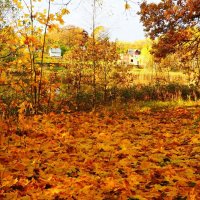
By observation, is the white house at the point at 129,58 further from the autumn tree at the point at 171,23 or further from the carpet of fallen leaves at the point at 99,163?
the carpet of fallen leaves at the point at 99,163

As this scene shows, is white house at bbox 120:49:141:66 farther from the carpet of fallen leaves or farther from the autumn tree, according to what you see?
the carpet of fallen leaves

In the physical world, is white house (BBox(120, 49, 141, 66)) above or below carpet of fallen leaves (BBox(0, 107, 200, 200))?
above

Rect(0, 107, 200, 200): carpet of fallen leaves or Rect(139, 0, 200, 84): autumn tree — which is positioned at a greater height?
Rect(139, 0, 200, 84): autumn tree

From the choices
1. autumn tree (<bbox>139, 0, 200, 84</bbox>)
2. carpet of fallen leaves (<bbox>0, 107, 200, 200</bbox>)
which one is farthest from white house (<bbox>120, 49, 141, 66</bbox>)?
carpet of fallen leaves (<bbox>0, 107, 200, 200</bbox>)

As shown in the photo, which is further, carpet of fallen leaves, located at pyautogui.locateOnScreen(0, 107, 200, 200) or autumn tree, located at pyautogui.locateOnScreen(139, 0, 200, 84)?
autumn tree, located at pyautogui.locateOnScreen(139, 0, 200, 84)

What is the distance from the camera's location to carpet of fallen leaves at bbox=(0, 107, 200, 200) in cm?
318

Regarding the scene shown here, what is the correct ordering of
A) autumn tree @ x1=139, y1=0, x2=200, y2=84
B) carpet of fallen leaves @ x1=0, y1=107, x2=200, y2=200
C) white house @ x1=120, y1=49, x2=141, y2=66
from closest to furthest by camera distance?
1. carpet of fallen leaves @ x1=0, y1=107, x2=200, y2=200
2. autumn tree @ x1=139, y1=0, x2=200, y2=84
3. white house @ x1=120, y1=49, x2=141, y2=66

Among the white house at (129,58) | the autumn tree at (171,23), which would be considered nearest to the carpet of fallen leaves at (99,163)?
the autumn tree at (171,23)

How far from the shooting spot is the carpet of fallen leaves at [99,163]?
3180 mm

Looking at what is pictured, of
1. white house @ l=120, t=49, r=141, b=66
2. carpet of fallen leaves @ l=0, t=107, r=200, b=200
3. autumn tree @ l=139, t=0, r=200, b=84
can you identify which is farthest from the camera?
white house @ l=120, t=49, r=141, b=66

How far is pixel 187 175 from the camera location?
371cm

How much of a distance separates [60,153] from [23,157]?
0.63 metres

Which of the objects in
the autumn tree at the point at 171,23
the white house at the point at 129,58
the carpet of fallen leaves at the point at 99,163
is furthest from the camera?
the white house at the point at 129,58

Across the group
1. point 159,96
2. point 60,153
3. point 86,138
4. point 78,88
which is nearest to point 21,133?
point 86,138
